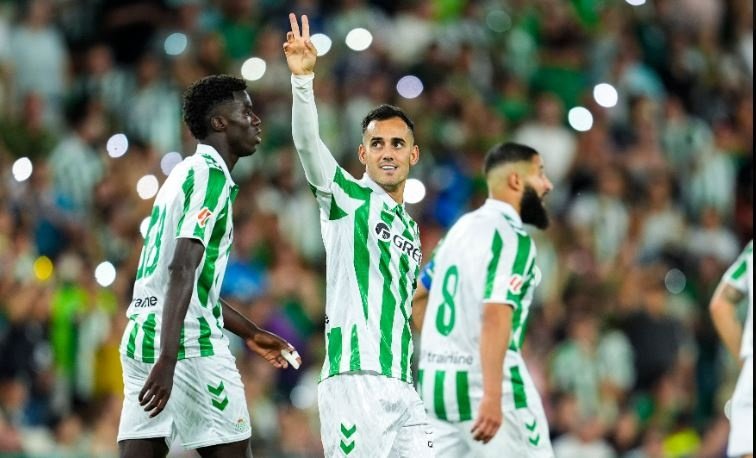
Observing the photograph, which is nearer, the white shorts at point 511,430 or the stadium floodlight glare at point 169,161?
the white shorts at point 511,430

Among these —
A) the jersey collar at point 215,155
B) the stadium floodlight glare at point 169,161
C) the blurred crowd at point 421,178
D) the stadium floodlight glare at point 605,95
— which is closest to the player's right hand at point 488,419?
the jersey collar at point 215,155

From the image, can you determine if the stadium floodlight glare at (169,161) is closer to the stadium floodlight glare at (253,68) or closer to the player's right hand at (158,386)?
the stadium floodlight glare at (253,68)

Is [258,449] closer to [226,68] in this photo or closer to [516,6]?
[226,68]

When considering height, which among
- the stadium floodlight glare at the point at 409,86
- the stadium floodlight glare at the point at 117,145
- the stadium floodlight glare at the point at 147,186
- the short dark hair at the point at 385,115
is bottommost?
the short dark hair at the point at 385,115

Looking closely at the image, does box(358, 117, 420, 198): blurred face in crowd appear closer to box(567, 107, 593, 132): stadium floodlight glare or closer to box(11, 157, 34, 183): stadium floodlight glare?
box(11, 157, 34, 183): stadium floodlight glare

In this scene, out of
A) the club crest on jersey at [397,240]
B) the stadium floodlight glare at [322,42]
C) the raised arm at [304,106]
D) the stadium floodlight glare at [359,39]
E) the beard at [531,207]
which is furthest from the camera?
the stadium floodlight glare at [359,39]

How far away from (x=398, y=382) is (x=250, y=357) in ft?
19.0

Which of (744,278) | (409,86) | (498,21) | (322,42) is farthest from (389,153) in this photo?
(498,21)

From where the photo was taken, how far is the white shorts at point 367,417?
21.8ft

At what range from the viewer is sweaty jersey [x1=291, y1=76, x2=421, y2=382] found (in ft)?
22.1

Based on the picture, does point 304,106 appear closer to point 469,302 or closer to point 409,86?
point 469,302

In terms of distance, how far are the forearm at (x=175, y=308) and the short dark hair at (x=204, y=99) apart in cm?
90

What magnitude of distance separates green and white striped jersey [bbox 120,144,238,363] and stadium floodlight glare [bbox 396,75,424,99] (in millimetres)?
8315

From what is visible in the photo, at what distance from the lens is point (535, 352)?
13.3 meters
